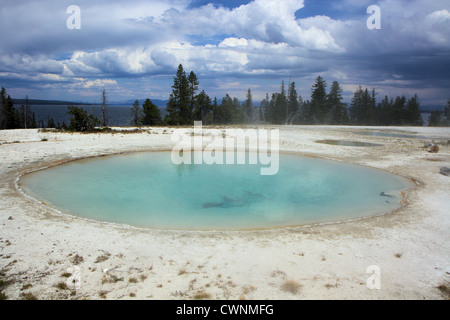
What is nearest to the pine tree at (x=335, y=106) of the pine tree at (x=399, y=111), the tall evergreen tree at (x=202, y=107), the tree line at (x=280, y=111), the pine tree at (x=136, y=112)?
the tree line at (x=280, y=111)

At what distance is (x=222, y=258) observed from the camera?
6152 millimetres

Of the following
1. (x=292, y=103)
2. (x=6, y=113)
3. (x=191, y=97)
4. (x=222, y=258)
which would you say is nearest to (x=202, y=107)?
(x=191, y=97)

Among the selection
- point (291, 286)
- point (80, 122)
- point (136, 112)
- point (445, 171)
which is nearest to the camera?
point (291, 286)

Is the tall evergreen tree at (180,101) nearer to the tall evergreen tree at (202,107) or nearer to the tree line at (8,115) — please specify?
the tall evergreen tree at (202,107)

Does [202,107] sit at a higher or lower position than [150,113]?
higher

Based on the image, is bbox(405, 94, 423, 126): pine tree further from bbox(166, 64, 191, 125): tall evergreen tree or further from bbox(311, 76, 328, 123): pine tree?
bbox(166, 64, 191, 125): tall evergreen tree

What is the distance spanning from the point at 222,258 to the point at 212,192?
625 centimetres

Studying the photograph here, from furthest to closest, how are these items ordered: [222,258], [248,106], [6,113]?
[248,106] → [6,113] → [222,258]

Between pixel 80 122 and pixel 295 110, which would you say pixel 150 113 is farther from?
pixel 295 110

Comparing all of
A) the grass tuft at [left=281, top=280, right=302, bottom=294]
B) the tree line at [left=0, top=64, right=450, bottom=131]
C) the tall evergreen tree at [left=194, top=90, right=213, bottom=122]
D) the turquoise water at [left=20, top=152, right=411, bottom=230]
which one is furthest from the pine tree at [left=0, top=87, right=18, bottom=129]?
the grass tuft at [left=281, top=280, right=302, bottom=294]

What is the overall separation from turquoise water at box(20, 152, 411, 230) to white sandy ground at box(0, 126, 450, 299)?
1142 millimetres

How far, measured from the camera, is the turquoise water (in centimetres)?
925
